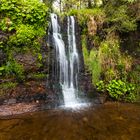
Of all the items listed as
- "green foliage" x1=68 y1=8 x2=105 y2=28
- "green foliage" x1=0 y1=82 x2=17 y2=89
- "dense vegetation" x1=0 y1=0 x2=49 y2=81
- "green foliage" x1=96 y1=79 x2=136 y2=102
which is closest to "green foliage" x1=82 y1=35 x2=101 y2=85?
"green foliage" x1=96 y1=79 x2=136 y2=102

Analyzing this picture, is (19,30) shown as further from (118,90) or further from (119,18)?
(118,90)

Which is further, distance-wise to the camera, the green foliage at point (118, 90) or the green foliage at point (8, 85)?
the green foliage at point (118, 90)

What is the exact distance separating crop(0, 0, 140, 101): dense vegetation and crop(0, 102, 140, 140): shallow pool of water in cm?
136

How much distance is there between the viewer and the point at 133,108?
27.9ft

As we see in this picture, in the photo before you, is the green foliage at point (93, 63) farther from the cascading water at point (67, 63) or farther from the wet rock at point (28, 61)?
the wet rock at point (28, 61)

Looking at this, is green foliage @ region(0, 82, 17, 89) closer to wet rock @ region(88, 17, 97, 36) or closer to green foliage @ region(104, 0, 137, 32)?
wet rock @ region(88, 17, 97, 36)

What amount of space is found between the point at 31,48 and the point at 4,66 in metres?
1.10

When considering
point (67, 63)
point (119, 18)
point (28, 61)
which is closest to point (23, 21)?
point (28, 61)

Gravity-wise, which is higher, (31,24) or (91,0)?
(91,0)

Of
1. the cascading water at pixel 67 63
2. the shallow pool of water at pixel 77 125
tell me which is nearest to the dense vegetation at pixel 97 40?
the cascading water at pixel 67 63

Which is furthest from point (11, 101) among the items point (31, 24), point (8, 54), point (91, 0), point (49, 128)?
point (91, 0)

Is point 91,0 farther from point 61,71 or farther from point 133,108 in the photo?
point 133,108

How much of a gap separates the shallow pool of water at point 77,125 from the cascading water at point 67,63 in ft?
3.42

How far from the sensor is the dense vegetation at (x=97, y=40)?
29.4 ft
